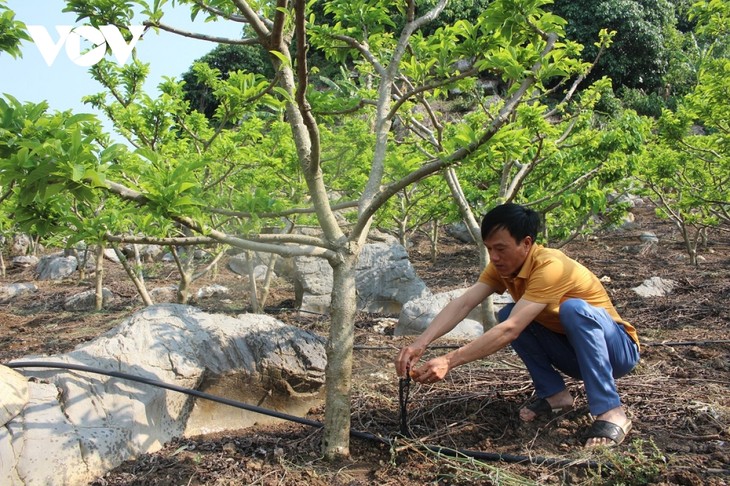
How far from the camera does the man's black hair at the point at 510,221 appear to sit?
2791 millimetres

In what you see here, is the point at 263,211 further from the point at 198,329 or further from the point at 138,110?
the point at 138,110

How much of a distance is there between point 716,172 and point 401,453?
9046mm

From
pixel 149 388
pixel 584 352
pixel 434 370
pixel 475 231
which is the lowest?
pixel 149 388

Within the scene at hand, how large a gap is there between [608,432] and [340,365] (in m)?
1.27

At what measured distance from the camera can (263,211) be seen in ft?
9.07

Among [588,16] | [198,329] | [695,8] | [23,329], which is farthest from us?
[588,16]

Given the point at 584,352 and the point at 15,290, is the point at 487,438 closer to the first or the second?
the point at 584,352

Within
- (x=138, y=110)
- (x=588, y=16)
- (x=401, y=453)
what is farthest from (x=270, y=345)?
(x=588, y=16)

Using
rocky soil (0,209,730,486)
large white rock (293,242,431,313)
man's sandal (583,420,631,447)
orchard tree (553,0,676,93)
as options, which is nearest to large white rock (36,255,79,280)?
large white rock (293,242,431,313)

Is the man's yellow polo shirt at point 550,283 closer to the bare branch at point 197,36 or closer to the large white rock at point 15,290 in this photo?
the bare branch at point 197,36

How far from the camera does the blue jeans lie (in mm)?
2789

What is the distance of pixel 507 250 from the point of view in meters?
2.84

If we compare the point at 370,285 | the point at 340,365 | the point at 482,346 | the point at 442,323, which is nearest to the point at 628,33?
the point at 370,285

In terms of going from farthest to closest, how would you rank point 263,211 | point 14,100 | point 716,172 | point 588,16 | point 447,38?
point 588,16, point 716,172, point 447,38, point 263,211, point 14,100
